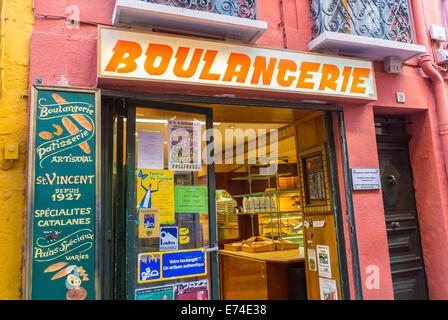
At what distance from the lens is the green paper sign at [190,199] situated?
13.7ft

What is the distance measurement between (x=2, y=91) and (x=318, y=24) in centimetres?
382

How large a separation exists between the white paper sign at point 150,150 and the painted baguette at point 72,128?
1.95 feet

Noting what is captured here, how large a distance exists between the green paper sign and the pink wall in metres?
1.51

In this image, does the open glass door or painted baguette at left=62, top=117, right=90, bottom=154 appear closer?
painted baguette at left=62, top=117, right=90, bottom=154

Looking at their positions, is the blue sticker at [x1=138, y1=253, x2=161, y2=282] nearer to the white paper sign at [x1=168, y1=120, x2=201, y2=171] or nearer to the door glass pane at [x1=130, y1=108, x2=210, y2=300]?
the door glass pane at [x1=130, y1=108, x2=210, y2=300]

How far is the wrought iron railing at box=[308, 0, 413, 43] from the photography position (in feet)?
15.8

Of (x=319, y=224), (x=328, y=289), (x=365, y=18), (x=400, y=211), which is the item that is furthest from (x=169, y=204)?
(x=365, y=18)

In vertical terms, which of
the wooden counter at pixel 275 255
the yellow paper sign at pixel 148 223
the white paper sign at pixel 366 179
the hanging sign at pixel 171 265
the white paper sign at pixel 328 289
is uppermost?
the white paper sign at pixel 366 179

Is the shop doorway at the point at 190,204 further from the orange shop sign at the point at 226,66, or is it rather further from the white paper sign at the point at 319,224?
the orange shop sign at the point at 226,66

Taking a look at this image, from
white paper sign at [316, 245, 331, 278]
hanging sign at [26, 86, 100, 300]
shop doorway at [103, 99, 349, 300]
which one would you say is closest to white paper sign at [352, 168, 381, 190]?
shop doorway at [103, 99, 349, 300]

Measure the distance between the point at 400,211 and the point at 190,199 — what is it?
3.27 metres

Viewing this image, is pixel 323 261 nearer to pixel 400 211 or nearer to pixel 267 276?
pixel 267 276

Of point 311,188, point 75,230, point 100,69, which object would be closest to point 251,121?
point 311,188

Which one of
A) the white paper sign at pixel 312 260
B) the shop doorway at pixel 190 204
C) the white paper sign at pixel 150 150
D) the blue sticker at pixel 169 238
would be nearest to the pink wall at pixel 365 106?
the shop doorway at pixel 190 204
